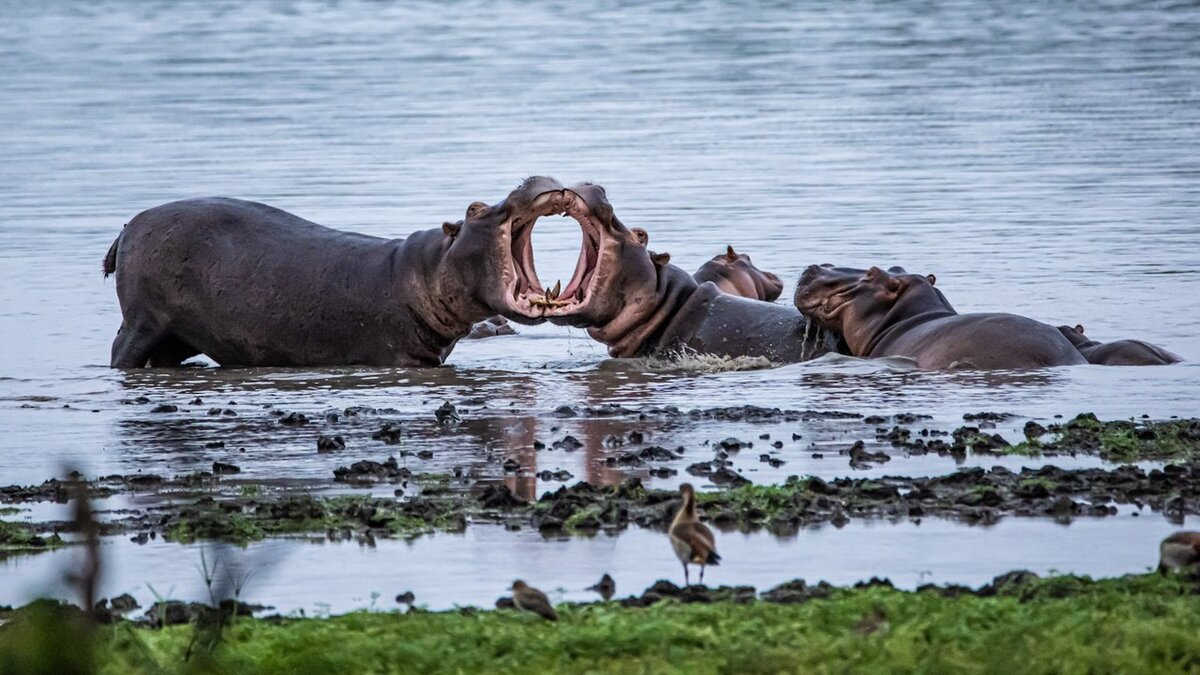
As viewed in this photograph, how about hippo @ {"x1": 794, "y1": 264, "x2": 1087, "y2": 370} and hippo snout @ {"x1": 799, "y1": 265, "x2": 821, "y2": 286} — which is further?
hippo snout @ {"x1": 799, "y1": 265, "x2": 821, "y2": 286}

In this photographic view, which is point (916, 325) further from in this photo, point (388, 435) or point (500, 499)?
point (500, 499)

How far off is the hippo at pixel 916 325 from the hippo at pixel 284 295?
181 centimetres

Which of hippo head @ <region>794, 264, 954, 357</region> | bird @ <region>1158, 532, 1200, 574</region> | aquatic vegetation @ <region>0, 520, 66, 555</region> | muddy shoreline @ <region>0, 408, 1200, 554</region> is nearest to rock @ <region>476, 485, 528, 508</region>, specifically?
muddy shoreline @ <region>0, 408, 1200, 554</region>

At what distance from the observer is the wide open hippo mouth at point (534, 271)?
11.9m

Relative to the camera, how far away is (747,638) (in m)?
5.40

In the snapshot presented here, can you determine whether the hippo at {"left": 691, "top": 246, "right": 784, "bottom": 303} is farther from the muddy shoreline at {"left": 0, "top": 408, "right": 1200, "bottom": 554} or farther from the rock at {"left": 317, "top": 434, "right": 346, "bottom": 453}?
the muddy shoreline at {"left": 0, "top": 408, "right": 1200, "bottom": 554}

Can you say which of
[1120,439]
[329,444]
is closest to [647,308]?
[329,444]

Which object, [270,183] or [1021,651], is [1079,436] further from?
[270,183]

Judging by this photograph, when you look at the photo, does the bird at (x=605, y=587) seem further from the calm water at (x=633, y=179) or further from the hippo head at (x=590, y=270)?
the hippo head at (x=590, y=270)

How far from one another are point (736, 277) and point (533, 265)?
5.88ft

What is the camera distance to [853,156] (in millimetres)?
24734

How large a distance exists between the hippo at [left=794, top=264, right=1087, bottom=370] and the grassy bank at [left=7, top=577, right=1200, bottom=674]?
5.30 meters

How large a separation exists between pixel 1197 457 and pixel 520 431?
3038 millimetres

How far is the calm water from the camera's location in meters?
10.2
